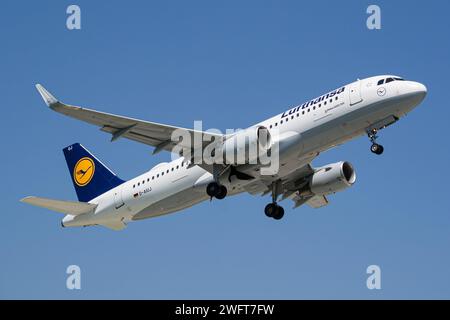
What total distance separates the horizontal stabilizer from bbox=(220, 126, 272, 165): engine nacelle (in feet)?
31.6

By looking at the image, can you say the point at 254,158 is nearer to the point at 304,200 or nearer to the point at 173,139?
the point at 173,139

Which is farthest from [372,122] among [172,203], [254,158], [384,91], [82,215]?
[82,215]

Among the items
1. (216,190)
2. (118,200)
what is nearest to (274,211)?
(216,190)

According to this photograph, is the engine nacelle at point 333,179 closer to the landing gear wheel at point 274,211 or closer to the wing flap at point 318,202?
the landing gear wheel at point 274,211

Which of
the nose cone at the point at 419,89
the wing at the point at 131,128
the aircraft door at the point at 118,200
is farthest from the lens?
the aircraft door at the point at 118,200

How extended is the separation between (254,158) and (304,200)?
7.15 meters

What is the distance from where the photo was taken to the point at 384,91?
118ft

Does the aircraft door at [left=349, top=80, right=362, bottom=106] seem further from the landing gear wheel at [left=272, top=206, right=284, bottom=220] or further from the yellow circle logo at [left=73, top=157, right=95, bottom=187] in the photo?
the yellow circle logo at [left=73, top=157, right=95, bottom=187]

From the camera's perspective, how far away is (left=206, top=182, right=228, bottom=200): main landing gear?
38812 mm

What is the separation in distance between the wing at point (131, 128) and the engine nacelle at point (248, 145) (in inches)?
49.7

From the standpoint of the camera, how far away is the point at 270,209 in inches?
1692

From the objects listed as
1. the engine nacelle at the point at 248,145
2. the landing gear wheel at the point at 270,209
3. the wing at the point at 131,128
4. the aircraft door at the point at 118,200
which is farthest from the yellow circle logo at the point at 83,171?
the engine nacelle at the point at 248,145

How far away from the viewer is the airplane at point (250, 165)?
36000 mm

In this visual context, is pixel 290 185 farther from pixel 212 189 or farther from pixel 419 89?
pixel 419 89
